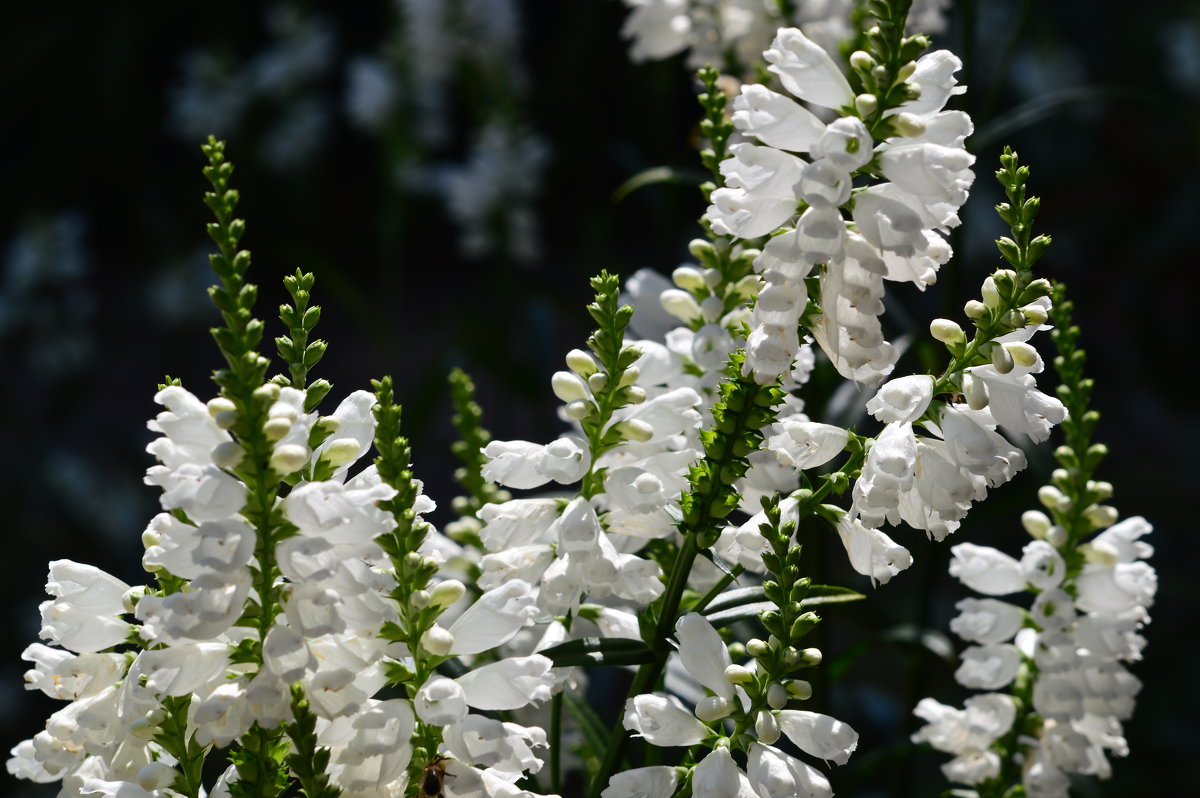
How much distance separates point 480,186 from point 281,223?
159 centimetres

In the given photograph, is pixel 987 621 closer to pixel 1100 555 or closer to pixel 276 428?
pixel 1100 555

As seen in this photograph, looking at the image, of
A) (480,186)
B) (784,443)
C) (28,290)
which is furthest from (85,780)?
(28,290)

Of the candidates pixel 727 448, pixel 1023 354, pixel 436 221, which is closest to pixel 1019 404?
pixel 1023 354

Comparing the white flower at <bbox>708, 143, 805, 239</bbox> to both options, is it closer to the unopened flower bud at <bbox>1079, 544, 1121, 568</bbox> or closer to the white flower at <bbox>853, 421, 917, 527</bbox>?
the white flower at <bbox>853, 421, 917, 527</bbox>

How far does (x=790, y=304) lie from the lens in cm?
50

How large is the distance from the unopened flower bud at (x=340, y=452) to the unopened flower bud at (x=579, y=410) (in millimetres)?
105

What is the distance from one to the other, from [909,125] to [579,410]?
0.19 meters

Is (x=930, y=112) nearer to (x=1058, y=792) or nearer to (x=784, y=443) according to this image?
(x=784, y=443)

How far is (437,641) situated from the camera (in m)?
0.49

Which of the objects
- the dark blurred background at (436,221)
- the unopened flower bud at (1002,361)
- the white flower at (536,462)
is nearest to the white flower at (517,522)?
the white flower at (536,462)

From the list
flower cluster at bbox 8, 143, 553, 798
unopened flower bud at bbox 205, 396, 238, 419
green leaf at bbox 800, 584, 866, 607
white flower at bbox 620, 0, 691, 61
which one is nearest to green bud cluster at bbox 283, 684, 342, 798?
flower cluster at bbox 8, 143, 553, 798

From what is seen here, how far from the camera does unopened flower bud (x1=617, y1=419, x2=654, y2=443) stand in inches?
22.1

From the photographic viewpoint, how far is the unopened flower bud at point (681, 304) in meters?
0.68

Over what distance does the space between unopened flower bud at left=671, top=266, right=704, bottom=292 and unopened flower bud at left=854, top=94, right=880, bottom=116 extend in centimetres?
17
